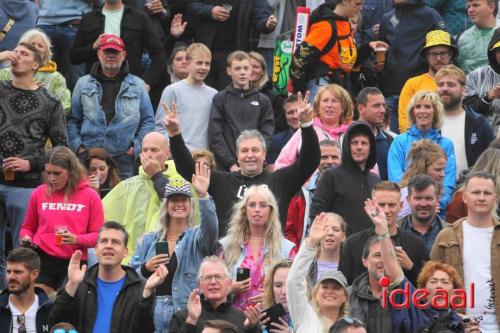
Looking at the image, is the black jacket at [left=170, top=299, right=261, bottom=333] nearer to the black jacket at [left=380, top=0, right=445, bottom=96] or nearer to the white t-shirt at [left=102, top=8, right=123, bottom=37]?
the white t-shirt at [left=102, top=8, right=123, bottom=37]

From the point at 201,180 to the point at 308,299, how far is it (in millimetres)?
1442

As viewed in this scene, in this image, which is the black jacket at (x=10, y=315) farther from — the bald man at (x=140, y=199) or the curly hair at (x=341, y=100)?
the curly hair at (x=341, y=100)

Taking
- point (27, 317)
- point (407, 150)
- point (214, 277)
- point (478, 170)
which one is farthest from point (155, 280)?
point (407, 150)

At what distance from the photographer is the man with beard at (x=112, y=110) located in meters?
17.4

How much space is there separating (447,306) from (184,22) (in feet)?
24.6

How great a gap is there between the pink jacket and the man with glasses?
9.60ft

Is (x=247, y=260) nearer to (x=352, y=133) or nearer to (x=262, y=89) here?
(x=352, y=133)

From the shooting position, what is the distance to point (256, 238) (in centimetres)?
1438

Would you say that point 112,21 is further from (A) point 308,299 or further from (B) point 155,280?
(A) point 308,299

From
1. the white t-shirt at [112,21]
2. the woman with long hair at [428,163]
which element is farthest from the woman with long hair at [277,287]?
the white t-shirt at [112,21]

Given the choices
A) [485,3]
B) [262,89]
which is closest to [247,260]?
[262,89]

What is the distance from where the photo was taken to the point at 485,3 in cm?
1906

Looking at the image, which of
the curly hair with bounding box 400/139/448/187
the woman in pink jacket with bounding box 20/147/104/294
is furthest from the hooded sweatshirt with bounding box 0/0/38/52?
the curly hair with bounding box 400/139/448/187

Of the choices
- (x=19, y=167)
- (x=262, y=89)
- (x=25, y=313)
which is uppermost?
(x=262, y=89)
